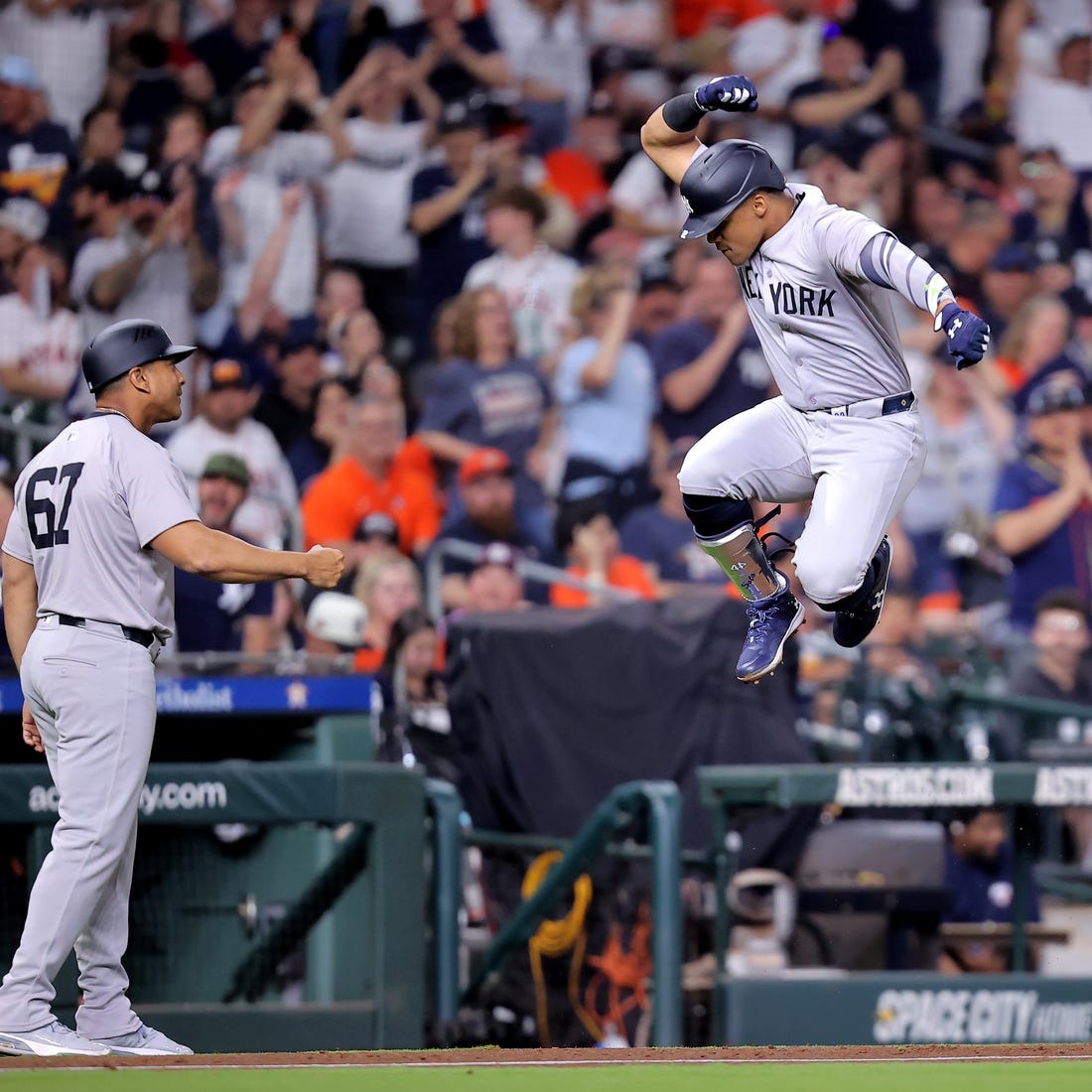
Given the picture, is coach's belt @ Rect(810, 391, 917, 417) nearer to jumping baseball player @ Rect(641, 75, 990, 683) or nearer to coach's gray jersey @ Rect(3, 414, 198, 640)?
jumping baseball player @ Rect(641, 75, 990, 683)

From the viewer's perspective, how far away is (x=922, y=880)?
7.98 metres

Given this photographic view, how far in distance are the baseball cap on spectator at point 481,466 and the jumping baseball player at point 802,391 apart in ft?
14.7

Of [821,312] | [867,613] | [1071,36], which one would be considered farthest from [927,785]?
[1071,36]

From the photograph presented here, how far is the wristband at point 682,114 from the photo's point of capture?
532 cm

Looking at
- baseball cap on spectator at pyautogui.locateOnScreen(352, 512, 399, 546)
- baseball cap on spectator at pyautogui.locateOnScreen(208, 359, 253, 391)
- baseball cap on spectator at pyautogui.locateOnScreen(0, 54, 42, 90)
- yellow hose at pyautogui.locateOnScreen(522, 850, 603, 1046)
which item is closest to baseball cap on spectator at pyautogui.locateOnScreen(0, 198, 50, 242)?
baseball cap on spectator at pyautogui.locateOnScreen(0, 54, 42, 90)

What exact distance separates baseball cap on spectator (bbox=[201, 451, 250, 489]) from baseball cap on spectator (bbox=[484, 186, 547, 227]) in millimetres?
2636

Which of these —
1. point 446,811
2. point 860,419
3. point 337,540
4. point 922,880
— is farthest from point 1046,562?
point 860,419

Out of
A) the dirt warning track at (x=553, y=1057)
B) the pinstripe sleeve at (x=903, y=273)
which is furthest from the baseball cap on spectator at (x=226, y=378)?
the pinstripe sleeve at (x=903, y=273)

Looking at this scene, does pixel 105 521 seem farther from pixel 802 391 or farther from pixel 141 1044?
pixel 802 391

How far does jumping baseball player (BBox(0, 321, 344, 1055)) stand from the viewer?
5.03 metres

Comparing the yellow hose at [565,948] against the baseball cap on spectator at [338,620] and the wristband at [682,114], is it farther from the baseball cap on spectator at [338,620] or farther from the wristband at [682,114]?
the wristband at [682,114]

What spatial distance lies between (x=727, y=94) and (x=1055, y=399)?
620 centimetres

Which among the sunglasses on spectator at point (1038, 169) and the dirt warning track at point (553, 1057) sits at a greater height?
the sunglasses on spectator at point (1038, 169)

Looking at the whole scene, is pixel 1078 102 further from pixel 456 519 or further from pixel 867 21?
pixel 456 519
